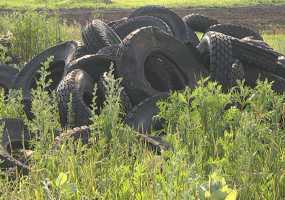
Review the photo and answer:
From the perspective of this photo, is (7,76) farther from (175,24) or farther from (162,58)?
(175,24)

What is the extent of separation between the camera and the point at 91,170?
4008 millimetres

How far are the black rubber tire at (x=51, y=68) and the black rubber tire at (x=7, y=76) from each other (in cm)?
42

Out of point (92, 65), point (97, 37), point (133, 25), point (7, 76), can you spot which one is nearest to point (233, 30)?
point (133, 25)

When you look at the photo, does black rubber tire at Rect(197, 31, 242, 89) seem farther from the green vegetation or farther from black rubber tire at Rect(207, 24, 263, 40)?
black rubber tire at Rect(207, 24, 263, 40)

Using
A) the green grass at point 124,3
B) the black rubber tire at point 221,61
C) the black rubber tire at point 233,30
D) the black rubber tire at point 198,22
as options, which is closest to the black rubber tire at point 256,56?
the black rubber tire at point 221,61

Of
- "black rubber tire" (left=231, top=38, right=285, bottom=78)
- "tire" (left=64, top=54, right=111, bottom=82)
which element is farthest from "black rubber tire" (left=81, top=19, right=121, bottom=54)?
"black rubber tire" (left=231, top=38, right=285, bottom=78)

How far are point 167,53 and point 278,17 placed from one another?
2226 centimetres

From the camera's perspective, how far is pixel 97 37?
27.7 ft

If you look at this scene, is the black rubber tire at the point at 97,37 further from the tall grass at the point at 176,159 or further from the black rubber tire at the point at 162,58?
the tall grass at the point at 176,159

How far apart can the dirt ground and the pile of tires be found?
16065 millimetres

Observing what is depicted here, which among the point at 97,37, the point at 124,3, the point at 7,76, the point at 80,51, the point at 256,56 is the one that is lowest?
the point at 124,3

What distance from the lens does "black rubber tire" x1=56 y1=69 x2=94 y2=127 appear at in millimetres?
6602

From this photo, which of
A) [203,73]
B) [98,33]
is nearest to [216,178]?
[203,73]

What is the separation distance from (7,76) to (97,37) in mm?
1716
